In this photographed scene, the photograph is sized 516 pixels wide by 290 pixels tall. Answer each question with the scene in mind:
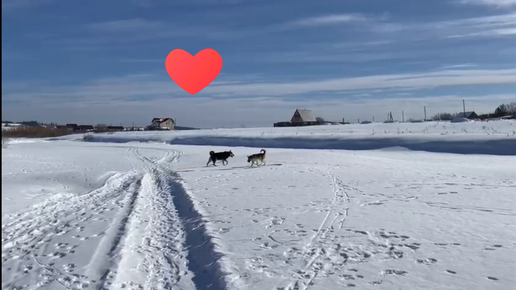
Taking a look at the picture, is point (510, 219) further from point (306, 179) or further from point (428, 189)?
point (306, 179)

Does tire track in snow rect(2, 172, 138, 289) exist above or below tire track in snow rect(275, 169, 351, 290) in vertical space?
above

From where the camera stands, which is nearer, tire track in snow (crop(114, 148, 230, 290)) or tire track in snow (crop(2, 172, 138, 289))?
tire track in snow (crop(114, 148, 230, 290))

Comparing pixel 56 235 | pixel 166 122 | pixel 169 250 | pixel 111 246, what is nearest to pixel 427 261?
pixel 169 250

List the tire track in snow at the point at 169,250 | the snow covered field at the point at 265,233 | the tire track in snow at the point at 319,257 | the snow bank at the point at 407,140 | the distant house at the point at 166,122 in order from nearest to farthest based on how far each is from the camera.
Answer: the tire track in snow at the point at 319,257 < the snow covered field at the point at 265,233 < the tire track in snow at the point at 169,250 < the snow bank at the point at 407,140 < the distant house at the point at 166,122

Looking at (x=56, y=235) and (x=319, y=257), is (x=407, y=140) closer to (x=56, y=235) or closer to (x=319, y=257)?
(x=319, y=257)

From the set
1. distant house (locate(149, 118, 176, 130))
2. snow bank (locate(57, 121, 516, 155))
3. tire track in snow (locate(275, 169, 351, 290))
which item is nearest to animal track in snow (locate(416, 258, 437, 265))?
tire track in snow (locate(275, 169, 351, 290))

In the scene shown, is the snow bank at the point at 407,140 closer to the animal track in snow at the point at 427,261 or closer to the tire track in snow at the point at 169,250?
the tire track in snow at the point at 169,250

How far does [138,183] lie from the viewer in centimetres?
1881

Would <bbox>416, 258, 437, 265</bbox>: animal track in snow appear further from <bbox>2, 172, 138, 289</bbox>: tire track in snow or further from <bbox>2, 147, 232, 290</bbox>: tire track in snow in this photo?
<bbox>2, 172, 138, 289</bbox>: tire track in snow

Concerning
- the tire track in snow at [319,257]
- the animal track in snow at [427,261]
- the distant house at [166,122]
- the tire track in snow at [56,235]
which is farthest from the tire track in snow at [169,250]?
the distant house at [166,122]

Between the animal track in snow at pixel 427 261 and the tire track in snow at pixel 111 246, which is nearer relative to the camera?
the tire track in snow at pixel 111 246

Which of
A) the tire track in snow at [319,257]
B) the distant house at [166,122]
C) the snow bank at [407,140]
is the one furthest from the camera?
the distant house at [166,122]

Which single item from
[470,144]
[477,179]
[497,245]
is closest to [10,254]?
[497,245]

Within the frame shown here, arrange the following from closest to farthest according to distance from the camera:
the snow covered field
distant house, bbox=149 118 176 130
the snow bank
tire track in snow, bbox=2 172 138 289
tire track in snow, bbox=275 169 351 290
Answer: tire track in snow, bbox=275 169 351 290 < the snow covered field < tire track in snow, bbox=2 172 138 289 < the snow bank < distant house, bbox=149 118 176 130
